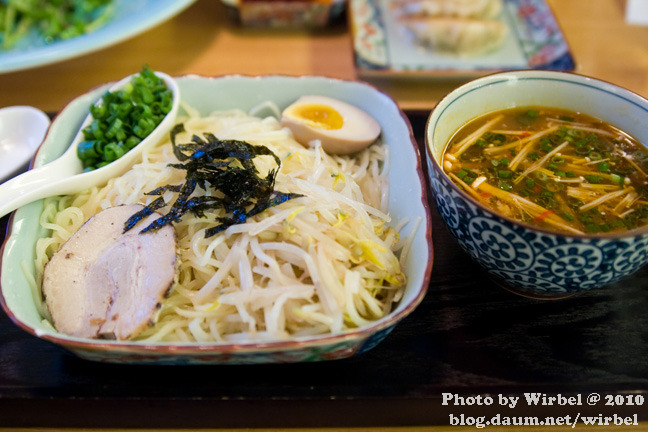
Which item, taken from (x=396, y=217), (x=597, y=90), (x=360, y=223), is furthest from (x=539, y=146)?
(x=360, y=223)

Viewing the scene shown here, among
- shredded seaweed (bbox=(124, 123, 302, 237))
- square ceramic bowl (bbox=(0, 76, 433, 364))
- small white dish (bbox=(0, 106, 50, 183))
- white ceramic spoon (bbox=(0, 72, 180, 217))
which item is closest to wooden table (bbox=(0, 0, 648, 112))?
small white dish (bbox=(0, 106, 50, 183))

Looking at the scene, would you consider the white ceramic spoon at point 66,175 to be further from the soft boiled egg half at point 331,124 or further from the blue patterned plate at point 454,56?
the blue patterned plate at point 454,56

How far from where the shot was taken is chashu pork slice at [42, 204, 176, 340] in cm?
149

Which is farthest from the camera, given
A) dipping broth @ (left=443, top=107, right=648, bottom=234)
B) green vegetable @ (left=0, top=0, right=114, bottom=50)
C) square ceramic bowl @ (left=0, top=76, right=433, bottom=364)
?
green vegetable @ (left=0, top=0, right=114, bottom=50)

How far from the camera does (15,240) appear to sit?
168 centimetres

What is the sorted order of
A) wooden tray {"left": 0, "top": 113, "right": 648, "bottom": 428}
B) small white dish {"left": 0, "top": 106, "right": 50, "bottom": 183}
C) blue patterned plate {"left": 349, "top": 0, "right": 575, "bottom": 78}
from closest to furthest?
wooden tray {"left": 0, "top": 113, "right": 648, "bottom": 428}
small white dish {"left": 0, "top": 106, "right": 50, "bottom": 183}
blue patterned plate {"left": 349, "top": 0, "right": 575, "bottom": 78}

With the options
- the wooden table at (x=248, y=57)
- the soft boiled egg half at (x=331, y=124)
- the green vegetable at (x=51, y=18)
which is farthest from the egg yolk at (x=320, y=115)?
the green vegetable at (x=51, y=18)

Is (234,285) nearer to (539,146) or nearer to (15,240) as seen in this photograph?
(15,240)

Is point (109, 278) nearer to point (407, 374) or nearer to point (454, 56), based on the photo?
point (407, 374)

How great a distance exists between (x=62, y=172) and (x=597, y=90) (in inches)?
79.4

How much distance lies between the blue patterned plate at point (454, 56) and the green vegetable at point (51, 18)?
1.59 m

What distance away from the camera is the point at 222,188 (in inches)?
68.7

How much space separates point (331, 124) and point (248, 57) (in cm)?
Result: 131

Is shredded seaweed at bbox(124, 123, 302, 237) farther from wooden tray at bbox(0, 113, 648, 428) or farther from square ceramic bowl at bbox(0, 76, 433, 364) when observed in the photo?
wooden tray at bbox(0, 113, 648, 428)
